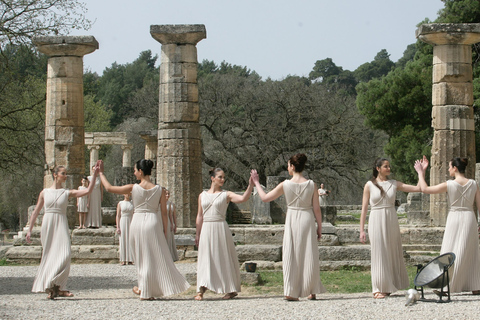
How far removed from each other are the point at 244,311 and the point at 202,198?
182 centimetres

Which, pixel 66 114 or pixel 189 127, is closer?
pixel 189 127

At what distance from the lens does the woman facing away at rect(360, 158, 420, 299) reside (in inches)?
360

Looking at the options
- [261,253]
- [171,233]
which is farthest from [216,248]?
[171,233]

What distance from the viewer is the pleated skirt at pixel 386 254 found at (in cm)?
913

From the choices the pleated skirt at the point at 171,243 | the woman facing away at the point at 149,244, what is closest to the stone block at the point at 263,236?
the pleated skirt at the point at 171,243

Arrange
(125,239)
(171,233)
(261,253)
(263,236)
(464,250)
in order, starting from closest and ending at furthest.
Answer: (464,250) → (261,253) → (171,233) → (125,239) → (263,236)

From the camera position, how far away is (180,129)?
55.2 feet

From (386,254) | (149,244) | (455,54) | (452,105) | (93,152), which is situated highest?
(455,54)

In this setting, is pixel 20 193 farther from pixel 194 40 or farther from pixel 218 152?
pixel 194 40

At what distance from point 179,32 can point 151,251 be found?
318 inches

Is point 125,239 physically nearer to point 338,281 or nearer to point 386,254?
point 338,281

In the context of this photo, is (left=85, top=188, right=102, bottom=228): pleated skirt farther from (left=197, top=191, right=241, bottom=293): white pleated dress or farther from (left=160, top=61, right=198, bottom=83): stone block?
(left=197, top=191, right=241, bottom=293): white pleated dress

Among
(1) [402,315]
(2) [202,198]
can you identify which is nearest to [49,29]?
(2) [202,198]

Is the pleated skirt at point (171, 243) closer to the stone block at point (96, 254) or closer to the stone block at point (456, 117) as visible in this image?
the stone block at point (96, 254)
